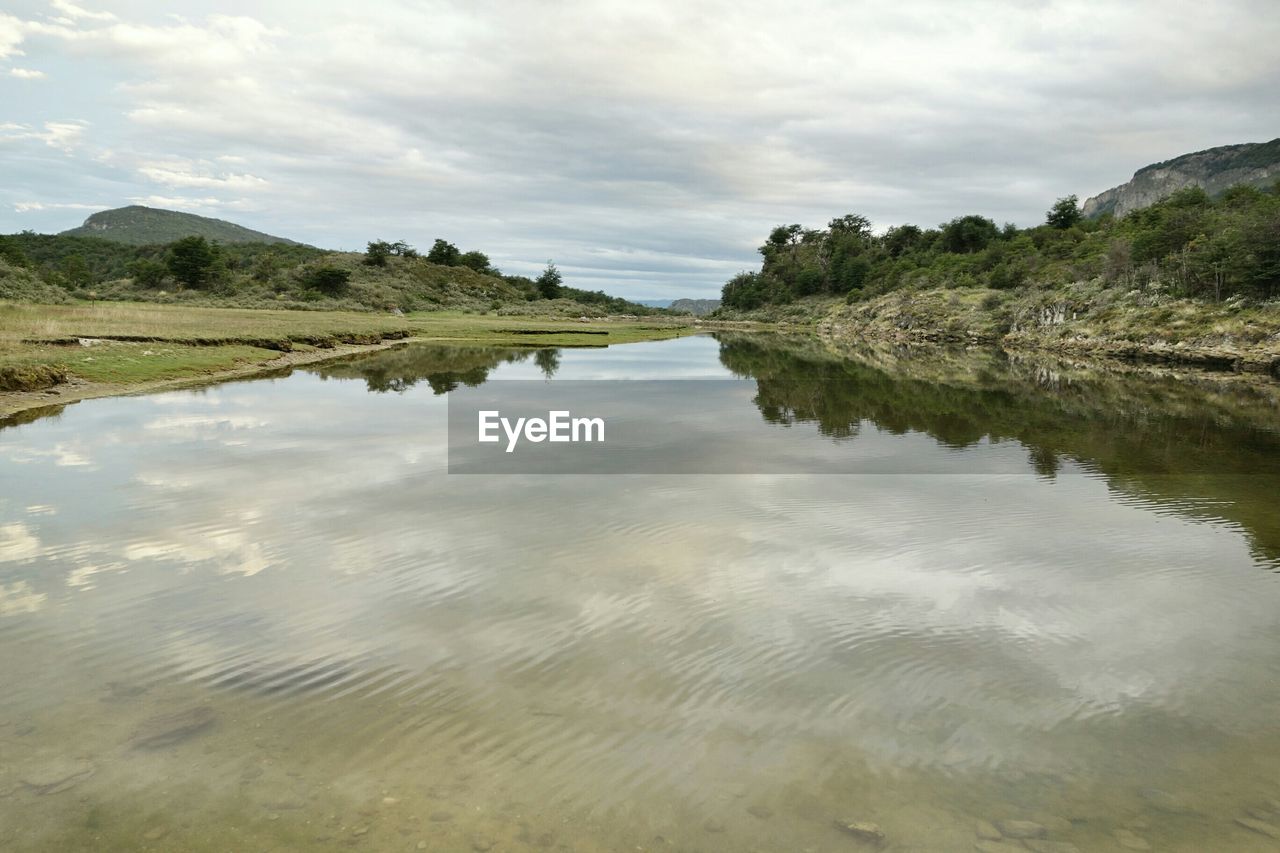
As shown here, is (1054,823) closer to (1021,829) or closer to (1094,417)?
(1021,829)

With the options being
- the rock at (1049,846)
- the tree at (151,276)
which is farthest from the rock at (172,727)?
the tree at (151,276)

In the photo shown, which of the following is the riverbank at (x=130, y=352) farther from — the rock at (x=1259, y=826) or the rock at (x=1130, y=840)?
the rock at (x=1259, y=826)

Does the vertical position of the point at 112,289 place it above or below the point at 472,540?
above

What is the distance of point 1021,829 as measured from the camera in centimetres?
532

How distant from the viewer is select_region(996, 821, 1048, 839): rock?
17.3 ft

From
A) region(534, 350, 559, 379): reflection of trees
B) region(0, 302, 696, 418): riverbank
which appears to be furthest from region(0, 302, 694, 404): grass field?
region(534, 350, 559, 379): reflection of trees

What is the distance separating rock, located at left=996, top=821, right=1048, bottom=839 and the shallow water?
9 cm

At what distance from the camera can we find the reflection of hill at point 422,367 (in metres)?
35.6

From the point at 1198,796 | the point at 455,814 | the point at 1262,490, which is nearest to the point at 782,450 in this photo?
the point at 1262,490

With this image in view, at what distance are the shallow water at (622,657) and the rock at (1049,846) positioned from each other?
0.21 ft

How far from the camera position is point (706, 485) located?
16.0m

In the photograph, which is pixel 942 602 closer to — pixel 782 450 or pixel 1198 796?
pixel 1198 796

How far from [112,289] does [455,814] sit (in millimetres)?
142200

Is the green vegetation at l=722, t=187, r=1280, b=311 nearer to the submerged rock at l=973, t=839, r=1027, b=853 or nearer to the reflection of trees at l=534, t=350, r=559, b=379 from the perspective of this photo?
the reflection of trees at l=534, t=350, r=559, b=379
